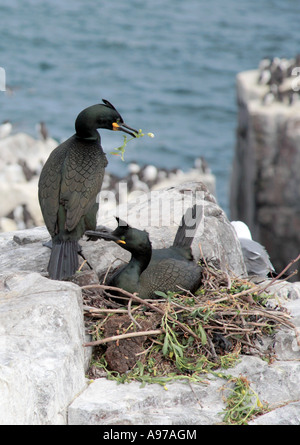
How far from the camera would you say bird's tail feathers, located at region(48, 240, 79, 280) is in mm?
4738

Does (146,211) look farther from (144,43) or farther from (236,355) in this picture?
(144,43)

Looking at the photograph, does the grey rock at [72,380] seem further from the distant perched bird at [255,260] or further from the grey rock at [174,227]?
the distant perched bird at [255,260]

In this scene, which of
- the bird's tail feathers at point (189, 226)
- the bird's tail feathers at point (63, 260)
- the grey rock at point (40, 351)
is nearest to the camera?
the grey rock at point (40, 351)

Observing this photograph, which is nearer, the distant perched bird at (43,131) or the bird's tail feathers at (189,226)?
the bird's tail feathers at (189,226)

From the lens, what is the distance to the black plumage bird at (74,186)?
16.2 ft

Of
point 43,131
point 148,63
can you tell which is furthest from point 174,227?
point 148,63

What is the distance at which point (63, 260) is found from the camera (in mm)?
4828

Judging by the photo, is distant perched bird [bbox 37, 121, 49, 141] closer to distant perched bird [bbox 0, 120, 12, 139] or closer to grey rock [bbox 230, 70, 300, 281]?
distant perched bird [bbox 0, 120, 12, 139]

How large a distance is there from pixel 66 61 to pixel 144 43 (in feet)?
15.8

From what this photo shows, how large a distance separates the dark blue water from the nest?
18.3 meters

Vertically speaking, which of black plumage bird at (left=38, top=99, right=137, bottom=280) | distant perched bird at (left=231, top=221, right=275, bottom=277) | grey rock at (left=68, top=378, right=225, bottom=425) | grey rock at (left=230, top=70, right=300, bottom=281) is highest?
black plumage bird at (left=38, top=99, right=137, bottom=280)

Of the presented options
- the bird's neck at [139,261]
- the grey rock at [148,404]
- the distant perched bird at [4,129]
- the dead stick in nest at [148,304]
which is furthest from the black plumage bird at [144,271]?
the distant perched bird at [4,129]

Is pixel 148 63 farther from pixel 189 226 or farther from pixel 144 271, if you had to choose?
pixel 144 271

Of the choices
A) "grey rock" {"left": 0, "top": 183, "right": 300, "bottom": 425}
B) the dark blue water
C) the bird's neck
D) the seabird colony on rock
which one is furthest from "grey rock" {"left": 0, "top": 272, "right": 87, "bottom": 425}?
the dark blue water
